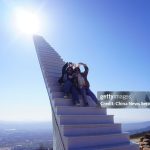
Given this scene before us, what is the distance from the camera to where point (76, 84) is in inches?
352

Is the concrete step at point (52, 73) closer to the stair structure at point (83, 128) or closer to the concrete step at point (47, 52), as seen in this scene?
the stair structure at point (83, 128)

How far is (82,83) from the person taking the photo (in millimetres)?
8922

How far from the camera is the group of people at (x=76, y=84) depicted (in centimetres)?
873

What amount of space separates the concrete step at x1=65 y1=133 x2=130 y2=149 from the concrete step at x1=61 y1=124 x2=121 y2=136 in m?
0.26

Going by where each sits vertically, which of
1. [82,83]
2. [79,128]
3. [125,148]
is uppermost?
[82,83]

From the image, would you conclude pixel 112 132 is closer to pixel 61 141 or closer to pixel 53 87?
pixel 61 141

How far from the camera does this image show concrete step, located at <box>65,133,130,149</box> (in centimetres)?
678

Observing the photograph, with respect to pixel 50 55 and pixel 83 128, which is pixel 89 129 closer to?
pixel 83 128

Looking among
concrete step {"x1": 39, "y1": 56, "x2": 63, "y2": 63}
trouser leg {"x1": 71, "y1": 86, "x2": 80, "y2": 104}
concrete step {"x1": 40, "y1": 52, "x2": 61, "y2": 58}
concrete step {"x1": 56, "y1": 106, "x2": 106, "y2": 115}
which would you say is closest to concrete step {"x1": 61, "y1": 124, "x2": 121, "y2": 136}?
concrete step {"x1": 56, "y1": 106, "x2": 106, "y2": 115}

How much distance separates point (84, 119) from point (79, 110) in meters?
0.40

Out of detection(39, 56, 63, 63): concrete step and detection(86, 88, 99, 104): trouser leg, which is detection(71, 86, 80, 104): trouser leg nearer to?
detection(86, 88, 99, 104): trouser leg

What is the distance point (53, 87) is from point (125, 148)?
9.86 ft

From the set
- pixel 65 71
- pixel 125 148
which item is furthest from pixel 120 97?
pixel 125 148

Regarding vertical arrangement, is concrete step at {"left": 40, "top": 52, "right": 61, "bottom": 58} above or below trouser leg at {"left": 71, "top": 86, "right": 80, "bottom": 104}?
above
